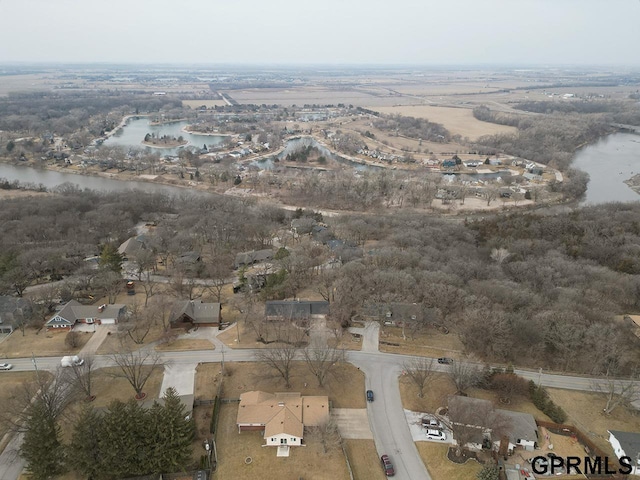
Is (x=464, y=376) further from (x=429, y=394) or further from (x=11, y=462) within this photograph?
(x=11, y=462)

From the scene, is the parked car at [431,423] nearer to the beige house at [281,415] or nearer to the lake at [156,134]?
the beige house at [281,415]

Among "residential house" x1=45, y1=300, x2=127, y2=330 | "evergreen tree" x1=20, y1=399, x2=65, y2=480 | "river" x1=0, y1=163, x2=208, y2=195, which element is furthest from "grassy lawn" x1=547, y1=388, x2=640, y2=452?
"river" x1=0, y1=163, x2=208, y2=195

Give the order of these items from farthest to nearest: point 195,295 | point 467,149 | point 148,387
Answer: point 467,149 → point 195,295 → point 148,387

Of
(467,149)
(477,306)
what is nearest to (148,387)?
(477,306)

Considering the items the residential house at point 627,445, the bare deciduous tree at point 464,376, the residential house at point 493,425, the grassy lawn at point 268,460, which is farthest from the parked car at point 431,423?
the residential house at point 627,445

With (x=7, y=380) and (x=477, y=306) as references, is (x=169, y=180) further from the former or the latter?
(x=477, y=306)

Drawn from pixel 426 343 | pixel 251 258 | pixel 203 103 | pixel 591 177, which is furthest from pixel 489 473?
pixel 203 103
